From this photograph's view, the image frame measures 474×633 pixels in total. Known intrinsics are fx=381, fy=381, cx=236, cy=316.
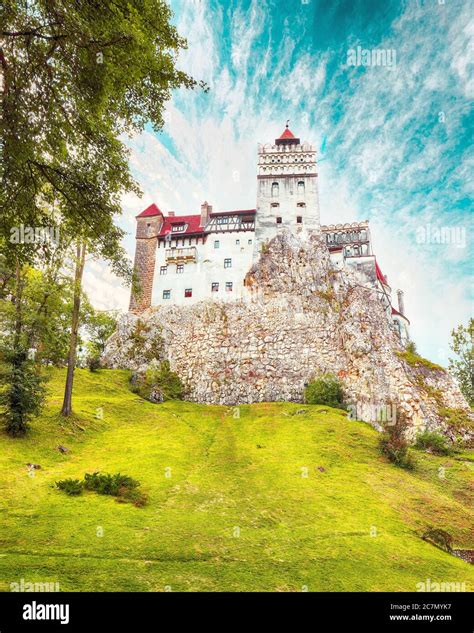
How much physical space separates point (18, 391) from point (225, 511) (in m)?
12.9

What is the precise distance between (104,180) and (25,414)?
588 inches

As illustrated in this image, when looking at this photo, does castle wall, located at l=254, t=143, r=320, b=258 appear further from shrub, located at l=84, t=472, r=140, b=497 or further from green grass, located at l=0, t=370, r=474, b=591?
shrub, located at l=84, t=472, r=140, b=497

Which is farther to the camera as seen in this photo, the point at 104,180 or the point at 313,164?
the point at 313,164

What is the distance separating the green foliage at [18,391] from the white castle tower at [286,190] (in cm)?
3523

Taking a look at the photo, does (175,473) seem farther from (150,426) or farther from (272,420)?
(272,420)

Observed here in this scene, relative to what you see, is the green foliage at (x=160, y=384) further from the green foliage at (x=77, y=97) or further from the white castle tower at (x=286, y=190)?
the green foliage at (x=77, y=97)

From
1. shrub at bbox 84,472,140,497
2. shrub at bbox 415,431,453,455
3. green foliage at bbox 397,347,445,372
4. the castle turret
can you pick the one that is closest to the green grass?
shrub at bbox 84,472,140,497

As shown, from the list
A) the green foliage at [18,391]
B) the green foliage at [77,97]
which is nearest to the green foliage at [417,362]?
the green foliage at [18,391]

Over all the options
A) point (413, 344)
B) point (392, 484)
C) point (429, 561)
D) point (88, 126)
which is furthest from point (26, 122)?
point (413, 344)

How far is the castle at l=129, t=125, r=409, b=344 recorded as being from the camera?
2015 inches

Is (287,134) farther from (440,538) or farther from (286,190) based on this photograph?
(440,538)

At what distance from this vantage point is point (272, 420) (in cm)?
3503

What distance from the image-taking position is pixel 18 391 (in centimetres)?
2053

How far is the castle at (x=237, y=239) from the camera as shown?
168ft
